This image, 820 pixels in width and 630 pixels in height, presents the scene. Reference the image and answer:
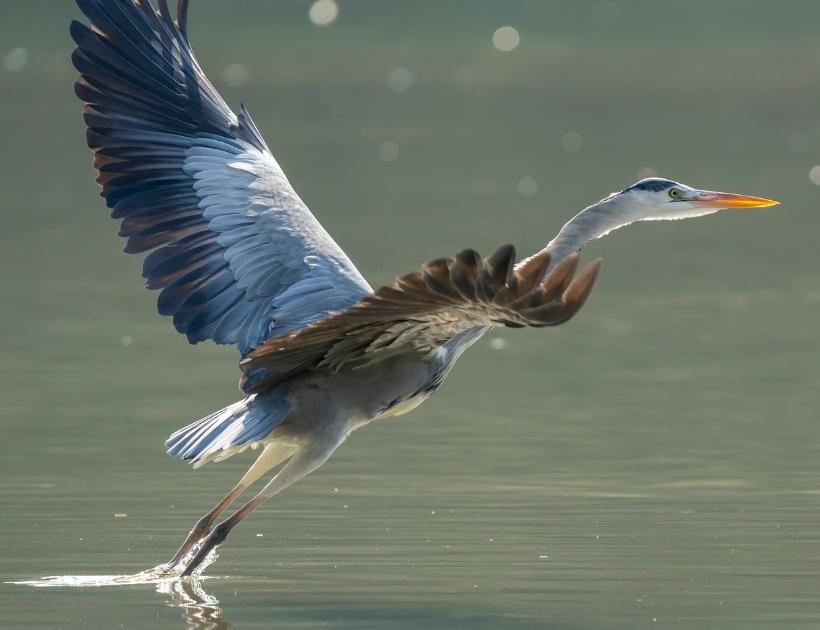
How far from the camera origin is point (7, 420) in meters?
11.7

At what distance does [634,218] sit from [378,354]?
1803 mm

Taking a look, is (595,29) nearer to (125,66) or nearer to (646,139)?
(646,139)

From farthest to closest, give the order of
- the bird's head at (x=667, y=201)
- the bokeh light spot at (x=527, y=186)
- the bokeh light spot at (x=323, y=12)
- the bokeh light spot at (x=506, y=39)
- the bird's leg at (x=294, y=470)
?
1. the bokeh light spot at (x=323, y=12)
2. the bokeh light spot at (x=506, y=39)
3. the bokeh light spot at (x=527, y=186)
4. the bird's head at (x=667, y=201)
5. the bird's leg at (x=294, y=470)

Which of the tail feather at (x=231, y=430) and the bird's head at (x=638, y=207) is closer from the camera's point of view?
the tail feather at (x=231, y=430)

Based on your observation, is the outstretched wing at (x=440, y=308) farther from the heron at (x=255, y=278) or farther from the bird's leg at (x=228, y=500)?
the bird's leg at (x=228, y=500)

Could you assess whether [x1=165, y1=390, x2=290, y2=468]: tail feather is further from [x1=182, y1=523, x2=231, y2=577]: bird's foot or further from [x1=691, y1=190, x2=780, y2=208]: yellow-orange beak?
A: [x1=691, y1=190, x2=780, y2=208]: yellow-orange beak

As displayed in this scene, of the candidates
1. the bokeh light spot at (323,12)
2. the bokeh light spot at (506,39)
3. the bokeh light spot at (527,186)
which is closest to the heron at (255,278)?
the bokeh light spot at (527,186)

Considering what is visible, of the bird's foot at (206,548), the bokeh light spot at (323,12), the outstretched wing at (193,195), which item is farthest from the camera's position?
the bokeh light spot at (323,12)

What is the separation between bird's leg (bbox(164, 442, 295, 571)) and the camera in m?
8.56

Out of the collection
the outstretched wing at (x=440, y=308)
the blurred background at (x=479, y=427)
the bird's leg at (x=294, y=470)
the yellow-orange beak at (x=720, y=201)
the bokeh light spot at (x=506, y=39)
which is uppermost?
the outstretched wing at (x=440, y=308)

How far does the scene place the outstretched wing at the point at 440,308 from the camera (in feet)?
23.1

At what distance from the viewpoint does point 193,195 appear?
31.0 feet

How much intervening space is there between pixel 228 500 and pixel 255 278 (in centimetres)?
87

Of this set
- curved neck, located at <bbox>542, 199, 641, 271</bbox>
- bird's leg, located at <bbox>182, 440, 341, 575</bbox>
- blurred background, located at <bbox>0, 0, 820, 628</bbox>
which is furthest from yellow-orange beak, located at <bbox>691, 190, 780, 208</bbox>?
bird's leg, located at <bbox>182, 440, 341, 575</bbox>
